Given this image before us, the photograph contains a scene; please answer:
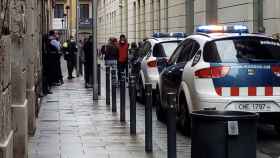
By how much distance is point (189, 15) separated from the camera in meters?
27.9

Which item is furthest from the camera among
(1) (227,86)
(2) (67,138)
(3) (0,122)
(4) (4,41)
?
→ (2) (67,138)

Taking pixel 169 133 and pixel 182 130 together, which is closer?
pixel 169 133

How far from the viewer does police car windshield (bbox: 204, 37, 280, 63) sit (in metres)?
10.6

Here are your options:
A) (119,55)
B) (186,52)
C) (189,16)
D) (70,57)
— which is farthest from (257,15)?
(70,57)

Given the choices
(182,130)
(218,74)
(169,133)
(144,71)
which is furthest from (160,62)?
(169,133)

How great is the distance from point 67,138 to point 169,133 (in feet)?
11.7

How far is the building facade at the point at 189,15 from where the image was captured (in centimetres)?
1845

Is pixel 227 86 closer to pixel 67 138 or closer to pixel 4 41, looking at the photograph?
pixel 67 138

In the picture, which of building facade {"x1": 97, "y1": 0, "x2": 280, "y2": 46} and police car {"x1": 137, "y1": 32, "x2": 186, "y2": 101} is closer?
police car {"x1": 137, "y1": 32, "x2": 186, "y2": 101}

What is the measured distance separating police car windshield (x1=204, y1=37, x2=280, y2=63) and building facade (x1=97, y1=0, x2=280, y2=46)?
6634 mm

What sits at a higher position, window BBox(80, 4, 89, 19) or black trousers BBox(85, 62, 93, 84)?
window BBox(80, 4, 89, 19)

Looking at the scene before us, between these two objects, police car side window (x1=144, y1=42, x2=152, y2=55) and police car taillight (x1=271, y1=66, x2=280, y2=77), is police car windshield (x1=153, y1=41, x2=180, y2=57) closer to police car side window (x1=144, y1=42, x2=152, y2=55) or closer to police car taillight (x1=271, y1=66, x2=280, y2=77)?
police car side window (x1=144, y1=42, x2=152, y2=55)

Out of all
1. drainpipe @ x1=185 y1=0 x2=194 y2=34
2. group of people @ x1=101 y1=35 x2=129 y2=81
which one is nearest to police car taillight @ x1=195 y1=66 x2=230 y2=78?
group of people @ x1=101 y1=35 x2=129 y2=81

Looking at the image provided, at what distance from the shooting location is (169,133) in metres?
7.88
